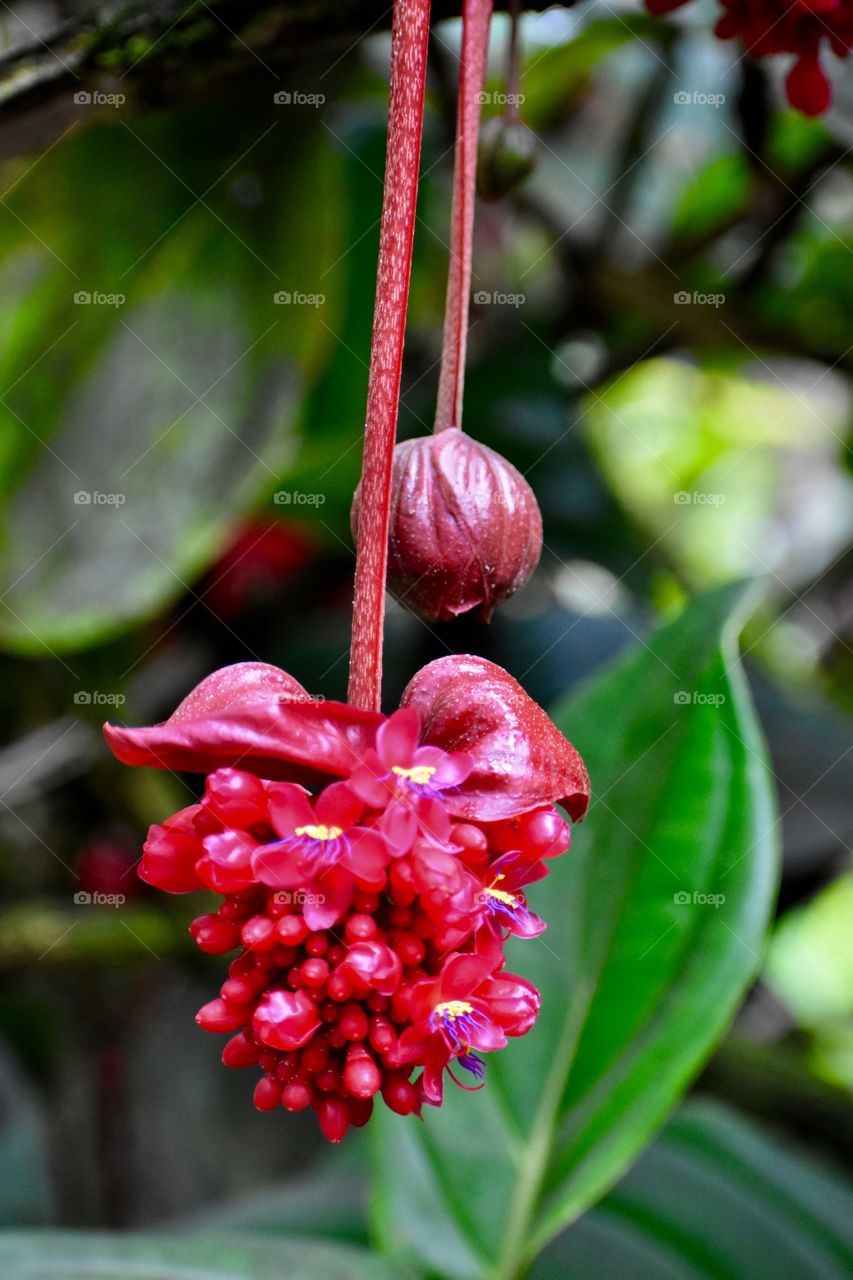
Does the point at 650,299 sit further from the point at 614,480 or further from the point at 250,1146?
the point at 250,1146

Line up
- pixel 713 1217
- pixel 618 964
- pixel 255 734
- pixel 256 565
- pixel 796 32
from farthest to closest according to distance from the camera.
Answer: pixel 256 565 < pixel 713 1217 < pixel 618 964 < pixel 796 32 < pixel 255 734

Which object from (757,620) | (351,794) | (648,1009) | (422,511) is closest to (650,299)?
(757,620)

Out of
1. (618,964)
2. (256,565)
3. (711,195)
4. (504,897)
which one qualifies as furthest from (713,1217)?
(711,195)

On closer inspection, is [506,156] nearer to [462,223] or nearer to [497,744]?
[462,223]

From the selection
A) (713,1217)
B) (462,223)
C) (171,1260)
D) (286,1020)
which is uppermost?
(462,223)

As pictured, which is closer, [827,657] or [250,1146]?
[250,1146]

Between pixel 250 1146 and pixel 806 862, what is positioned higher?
pixel 806 862

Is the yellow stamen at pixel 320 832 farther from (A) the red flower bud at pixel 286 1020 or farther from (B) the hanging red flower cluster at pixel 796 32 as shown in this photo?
(B) the hanging red flower cluster at pixel 796 32
